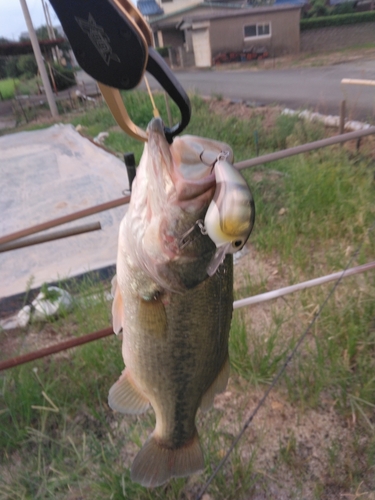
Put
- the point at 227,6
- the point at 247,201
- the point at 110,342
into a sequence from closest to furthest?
the point at 247,201 < the point at 110,342 < the point at 227,6

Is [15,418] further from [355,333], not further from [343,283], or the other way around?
[343,283]

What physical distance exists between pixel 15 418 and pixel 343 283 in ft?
6.98

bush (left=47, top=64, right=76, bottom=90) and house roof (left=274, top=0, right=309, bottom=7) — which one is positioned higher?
house roof (left=274, top=0, right=309, bottom=7)

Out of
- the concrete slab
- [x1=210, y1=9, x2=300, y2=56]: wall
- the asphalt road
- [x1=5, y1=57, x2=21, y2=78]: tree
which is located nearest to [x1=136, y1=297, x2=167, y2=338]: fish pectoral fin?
the concrete slab

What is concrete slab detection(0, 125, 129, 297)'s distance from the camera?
4.14m

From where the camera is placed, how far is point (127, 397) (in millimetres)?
1120

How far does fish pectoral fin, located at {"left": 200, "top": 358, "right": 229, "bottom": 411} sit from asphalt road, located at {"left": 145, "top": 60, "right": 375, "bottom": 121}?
693 centimetres

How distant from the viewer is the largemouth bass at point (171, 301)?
2.38ft

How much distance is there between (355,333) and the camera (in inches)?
89.1

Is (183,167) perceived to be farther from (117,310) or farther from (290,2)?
(290,2)

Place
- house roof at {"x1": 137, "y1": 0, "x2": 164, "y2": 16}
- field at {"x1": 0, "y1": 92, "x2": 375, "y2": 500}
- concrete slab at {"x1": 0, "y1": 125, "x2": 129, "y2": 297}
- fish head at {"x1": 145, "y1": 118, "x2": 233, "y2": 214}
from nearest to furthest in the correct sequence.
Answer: fish head at {"x1": 145, "y1": 118, "x2": 233, "y2": 214}, field at {"x1": 0, "y1": 92, "x2": 375, "y2": 500}, concrete slab at {"x1": 0, "y1": 125, "x2": 129, "y2": 297}, house roof at {"x1": 137, "y1": 0, "x2": 164, "y2": 16}

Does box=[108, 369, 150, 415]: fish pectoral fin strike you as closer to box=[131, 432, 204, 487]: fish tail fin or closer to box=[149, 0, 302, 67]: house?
box=[131, 432, 204, 487]: fish tail fin

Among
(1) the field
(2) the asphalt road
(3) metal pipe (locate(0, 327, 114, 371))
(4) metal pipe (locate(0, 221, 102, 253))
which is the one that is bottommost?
(2) the asphalt road

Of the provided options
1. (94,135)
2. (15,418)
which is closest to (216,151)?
(15,418)
